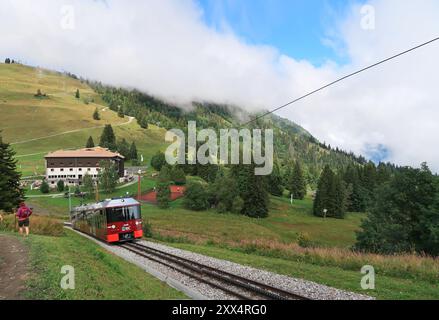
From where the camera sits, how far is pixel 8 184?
45250 millimetres

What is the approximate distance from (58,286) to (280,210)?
100397 millimetres

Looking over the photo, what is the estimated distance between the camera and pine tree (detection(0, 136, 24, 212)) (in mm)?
43406

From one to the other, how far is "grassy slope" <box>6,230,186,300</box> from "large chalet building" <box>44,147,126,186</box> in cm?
10896

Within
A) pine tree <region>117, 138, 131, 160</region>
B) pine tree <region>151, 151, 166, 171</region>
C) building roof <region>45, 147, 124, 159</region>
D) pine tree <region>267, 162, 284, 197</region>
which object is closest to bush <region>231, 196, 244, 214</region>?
pine tree <region>267, 162, 284, 197</region>

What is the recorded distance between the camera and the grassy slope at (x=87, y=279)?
38.5ft

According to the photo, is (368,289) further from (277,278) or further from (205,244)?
(205,244)

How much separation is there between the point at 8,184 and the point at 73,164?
293 feet

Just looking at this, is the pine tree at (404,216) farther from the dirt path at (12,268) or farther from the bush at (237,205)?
the bush at (237,205)

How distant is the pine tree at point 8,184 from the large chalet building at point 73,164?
78.4 m

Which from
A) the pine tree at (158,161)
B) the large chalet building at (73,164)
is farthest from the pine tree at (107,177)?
the pine tree at (158,161)

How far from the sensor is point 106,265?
1852 centimetres

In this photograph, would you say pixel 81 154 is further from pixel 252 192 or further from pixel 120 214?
pixel 120 214
